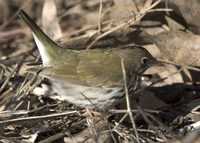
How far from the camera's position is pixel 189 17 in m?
4.61

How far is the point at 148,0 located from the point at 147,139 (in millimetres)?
2378

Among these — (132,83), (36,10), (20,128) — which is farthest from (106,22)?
(36,10)

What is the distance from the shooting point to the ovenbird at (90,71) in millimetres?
3855

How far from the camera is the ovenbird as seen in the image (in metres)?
3.86

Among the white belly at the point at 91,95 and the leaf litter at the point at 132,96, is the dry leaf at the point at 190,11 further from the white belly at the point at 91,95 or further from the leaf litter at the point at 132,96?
the white belly at the point at 91,95

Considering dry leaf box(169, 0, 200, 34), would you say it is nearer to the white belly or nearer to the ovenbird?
the ovenbird

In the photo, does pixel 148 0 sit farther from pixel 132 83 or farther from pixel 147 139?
pixel 147 139

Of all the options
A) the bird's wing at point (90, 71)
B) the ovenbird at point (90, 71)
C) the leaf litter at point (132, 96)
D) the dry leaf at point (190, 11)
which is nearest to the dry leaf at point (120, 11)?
the leaf litter at point (132, 96)

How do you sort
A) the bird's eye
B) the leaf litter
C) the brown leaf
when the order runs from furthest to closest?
1. the brown leaf
2. the bird's eye
3. the leaf litter

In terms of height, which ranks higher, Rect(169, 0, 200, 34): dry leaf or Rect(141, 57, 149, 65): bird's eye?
Rect(169, 0, 200, 34): dry leaf

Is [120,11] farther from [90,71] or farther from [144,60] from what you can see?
[90,71]

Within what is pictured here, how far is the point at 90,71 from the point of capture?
158 inches

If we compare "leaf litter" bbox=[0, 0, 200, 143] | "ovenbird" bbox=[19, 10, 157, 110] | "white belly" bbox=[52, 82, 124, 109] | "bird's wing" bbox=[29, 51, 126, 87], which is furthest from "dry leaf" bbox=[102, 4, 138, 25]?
"white belly" bbox=[52, 82, 124, 109]

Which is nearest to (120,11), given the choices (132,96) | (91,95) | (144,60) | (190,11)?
(190,11)
